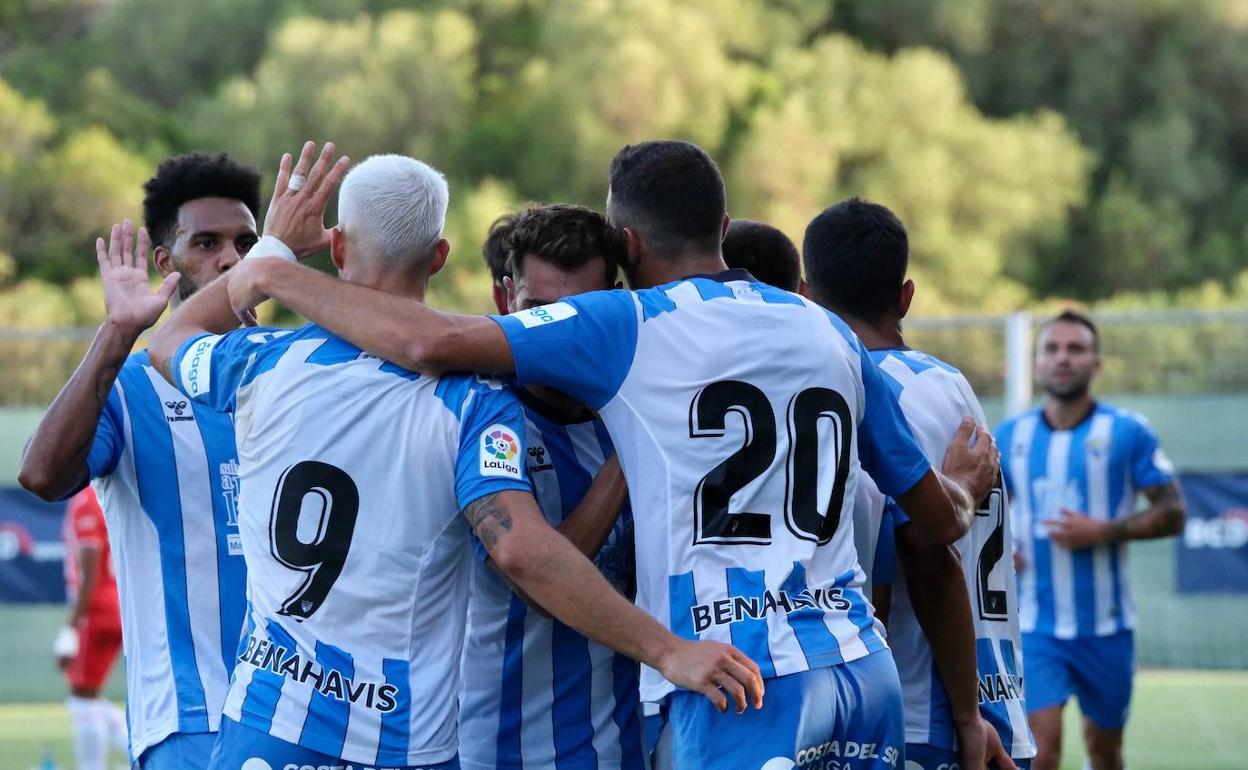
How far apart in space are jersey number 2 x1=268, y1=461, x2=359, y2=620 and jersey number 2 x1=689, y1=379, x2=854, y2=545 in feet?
2.47

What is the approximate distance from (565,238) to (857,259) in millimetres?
885

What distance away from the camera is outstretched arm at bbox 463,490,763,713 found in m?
3.38

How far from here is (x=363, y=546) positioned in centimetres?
345

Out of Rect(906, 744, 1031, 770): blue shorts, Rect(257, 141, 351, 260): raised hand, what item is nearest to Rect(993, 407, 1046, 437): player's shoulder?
Rect(906, 744, 1031, 770): blue shorts

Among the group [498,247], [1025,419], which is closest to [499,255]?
[498,247]

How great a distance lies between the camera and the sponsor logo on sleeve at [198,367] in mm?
3666

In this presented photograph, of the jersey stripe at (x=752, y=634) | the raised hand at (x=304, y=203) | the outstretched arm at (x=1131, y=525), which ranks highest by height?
the raised hand at (x=304, y=203)

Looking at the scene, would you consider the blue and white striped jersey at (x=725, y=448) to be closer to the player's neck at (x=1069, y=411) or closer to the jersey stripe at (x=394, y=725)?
the jersey stripe at (x=394, y=725)

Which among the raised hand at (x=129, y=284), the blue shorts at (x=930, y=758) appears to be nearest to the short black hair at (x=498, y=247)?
the raised hand at (x=129, y=284)

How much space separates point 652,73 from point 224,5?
1033 cm

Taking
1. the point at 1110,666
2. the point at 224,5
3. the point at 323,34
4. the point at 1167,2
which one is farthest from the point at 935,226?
the point at 1110,666

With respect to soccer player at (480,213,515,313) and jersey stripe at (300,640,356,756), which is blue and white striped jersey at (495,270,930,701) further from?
jersey stripe at (300,640,356,756)

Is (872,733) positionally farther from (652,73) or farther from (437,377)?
(652,73)

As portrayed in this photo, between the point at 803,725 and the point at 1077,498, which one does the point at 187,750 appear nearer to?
the point at 803,725
